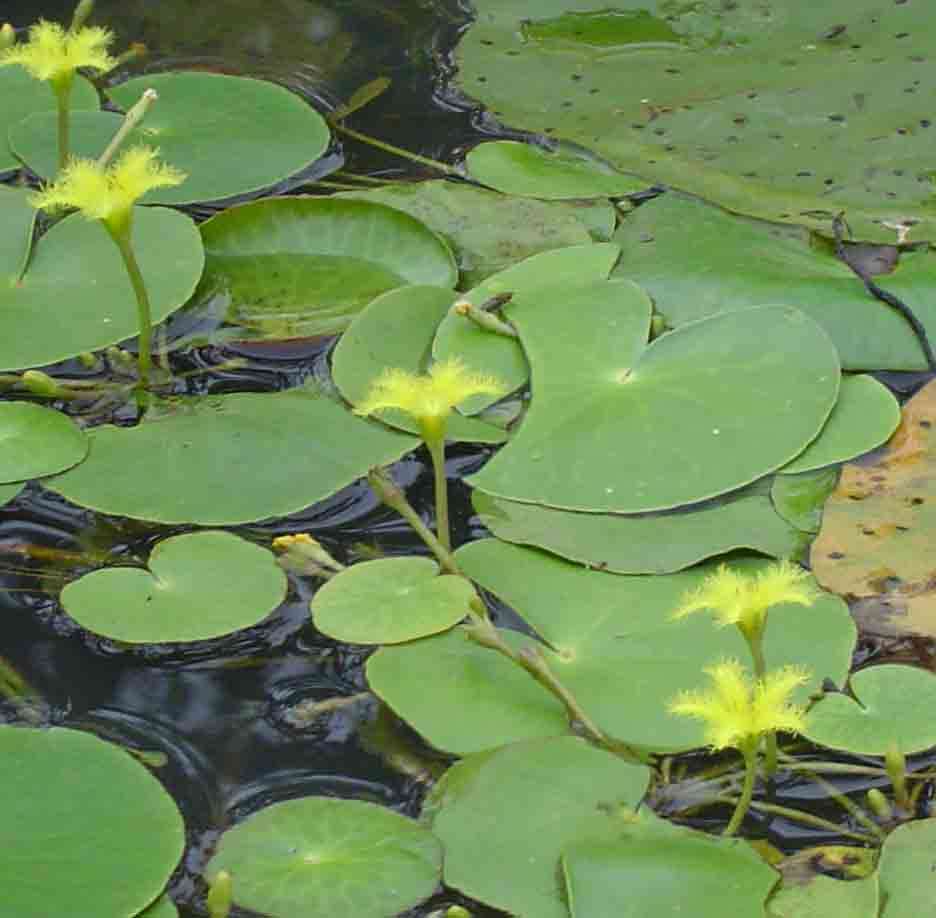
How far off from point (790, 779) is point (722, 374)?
598 millimetres

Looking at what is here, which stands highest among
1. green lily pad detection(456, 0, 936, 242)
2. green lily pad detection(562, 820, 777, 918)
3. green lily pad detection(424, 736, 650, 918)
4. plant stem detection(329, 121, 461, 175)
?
green lily pad detection(456, 0, 936, 242)

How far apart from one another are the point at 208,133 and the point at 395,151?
0.99ft

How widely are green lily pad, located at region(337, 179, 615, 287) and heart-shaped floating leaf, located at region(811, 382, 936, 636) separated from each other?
2.03 ft

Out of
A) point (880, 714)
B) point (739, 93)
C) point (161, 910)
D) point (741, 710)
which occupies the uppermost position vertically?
point (739, 93)

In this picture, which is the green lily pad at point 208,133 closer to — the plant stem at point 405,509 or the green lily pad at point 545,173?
the green lily pad at point 545,173

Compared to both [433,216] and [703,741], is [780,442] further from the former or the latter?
[433,216]

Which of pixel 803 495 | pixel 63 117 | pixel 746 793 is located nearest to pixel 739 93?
pixel 803 495

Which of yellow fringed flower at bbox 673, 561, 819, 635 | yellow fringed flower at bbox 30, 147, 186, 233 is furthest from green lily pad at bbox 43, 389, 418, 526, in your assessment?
yellow fringed flower at bbox 673, 561, 819, 635

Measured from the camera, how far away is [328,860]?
1.54 meters

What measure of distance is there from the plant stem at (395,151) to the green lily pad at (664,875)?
4.62ft

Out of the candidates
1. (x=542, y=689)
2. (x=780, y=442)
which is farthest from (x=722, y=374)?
(x=542, y=689)

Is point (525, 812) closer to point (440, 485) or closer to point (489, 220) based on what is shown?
point (440, 485)

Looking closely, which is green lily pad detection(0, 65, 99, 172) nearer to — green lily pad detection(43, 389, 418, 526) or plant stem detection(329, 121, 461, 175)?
plant stem detection(329, 121, 461, 175)

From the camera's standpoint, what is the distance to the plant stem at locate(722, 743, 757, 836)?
1508 mm
